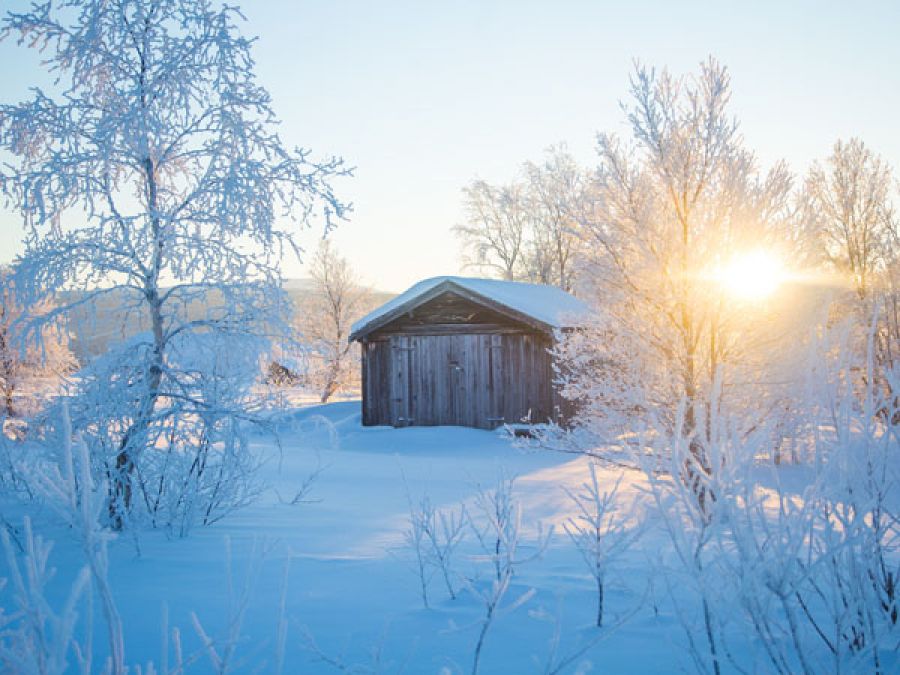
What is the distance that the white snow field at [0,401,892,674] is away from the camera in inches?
123

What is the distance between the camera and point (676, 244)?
7.68 meters

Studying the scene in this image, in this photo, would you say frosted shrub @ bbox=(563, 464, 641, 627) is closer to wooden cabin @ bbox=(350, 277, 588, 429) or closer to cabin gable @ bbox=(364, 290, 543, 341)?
wooden cabin @ bbox=(350, 277, 588, 429)

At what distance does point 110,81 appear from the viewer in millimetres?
6074

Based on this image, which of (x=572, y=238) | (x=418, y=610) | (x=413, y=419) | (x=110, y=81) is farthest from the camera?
(x=413, y=419)

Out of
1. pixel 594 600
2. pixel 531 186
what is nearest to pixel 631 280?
pixel 594 600

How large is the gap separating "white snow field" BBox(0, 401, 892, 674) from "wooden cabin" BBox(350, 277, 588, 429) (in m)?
7.77

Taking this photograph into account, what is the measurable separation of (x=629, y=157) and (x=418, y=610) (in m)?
6.04

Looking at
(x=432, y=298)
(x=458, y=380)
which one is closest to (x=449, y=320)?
(x=432, y=298)

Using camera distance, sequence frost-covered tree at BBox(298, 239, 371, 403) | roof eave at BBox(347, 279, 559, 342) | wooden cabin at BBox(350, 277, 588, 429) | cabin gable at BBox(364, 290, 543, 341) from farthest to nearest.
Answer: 1. frost-covered tree at BBox(298, 239, 371, 403)
2. cabin gable at BBox(364, 290, 543, 341)
3. wooden cabin at BBox(350, 277, 588, 429)
4. roof eave at BBox(347, 279, 559, 342)

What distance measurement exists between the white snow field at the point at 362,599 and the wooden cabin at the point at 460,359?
306 inches

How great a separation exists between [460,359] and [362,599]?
12166 mm

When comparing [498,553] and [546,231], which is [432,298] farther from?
[546,231]

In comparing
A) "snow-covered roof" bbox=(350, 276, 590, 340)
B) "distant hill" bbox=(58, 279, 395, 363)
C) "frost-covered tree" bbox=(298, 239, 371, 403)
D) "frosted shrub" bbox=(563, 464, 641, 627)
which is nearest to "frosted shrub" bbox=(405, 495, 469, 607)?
"frosted shrub" bbox=(563, 464, 641, 627)

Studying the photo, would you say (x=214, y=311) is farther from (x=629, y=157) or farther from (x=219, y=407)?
(x=629, y=157)
